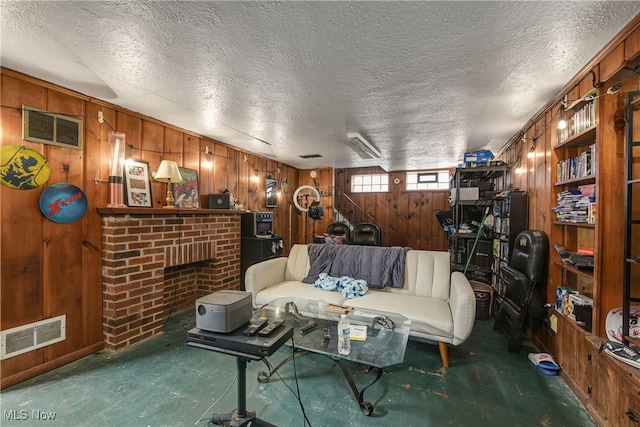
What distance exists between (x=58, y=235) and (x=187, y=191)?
130 centimetres

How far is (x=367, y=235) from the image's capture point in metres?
5.26

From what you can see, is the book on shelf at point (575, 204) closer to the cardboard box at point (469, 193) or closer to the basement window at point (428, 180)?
the cardboard box at point (469, 193)

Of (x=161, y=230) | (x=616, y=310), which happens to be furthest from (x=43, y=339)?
(x=616, y=310)

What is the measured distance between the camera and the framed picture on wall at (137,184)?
8.57ft

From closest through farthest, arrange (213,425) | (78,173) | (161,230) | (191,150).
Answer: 1. (213,425)
2. (78,173)
3. (161,230)
4. (191,150)

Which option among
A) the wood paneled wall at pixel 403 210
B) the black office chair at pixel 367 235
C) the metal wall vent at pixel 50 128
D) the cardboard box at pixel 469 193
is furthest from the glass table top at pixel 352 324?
the wood paneled wall at pixel 403 210

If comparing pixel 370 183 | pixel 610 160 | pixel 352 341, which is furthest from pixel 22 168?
pixel 370 183

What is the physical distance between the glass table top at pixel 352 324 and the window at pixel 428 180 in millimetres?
4300

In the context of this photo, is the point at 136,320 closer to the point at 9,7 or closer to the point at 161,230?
the point at 161,230

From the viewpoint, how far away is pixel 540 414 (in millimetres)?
1653

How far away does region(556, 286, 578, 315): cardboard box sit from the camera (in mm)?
2035

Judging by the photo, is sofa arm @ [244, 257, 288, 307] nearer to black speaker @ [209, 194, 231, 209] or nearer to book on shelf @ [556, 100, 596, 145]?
black speaker @ [209, 194, 231, 209]

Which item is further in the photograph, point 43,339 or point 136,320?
point 136,320

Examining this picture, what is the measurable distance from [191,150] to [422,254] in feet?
9.90
